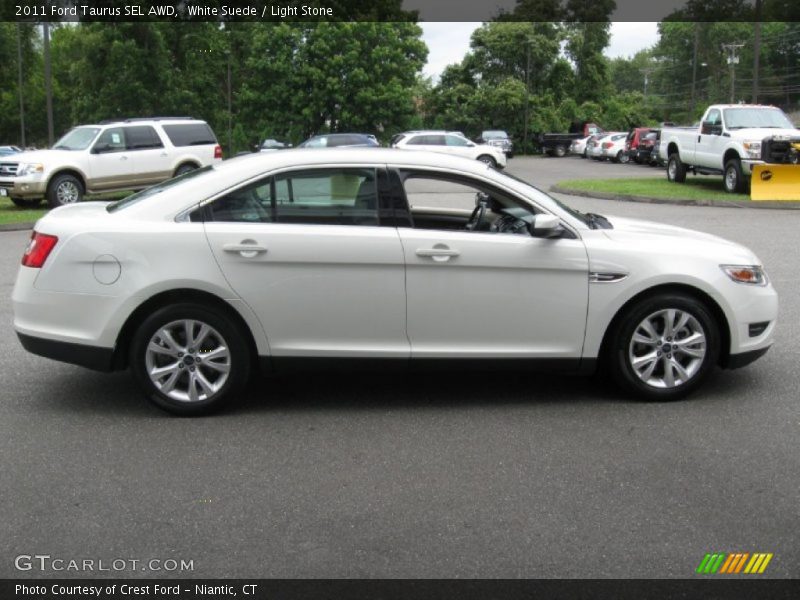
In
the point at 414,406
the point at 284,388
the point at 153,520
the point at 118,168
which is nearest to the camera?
the point at 153,520

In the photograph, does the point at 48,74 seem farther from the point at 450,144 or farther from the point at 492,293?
the point at 492,293

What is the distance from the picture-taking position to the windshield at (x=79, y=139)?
67.0 feet

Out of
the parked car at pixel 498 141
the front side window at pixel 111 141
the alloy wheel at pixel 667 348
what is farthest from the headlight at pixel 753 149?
the parked car at pixel 498 141

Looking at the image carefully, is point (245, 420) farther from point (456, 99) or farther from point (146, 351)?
point (456, 99)

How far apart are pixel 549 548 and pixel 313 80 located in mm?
51749

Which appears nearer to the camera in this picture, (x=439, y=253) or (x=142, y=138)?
(x=439, y=253)

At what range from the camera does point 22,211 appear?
20.0m

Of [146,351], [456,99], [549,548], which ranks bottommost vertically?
[549,548]

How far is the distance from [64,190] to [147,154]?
2115mm

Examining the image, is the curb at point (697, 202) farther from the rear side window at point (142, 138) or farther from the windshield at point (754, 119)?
the rear side window at point (142, 138)

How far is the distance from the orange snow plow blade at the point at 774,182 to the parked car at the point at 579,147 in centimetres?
3424

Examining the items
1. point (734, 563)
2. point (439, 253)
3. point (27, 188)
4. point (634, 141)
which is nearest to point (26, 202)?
point (27, 188)

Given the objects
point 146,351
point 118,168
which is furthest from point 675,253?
point 118,168

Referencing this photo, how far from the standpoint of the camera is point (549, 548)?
3799 mm
